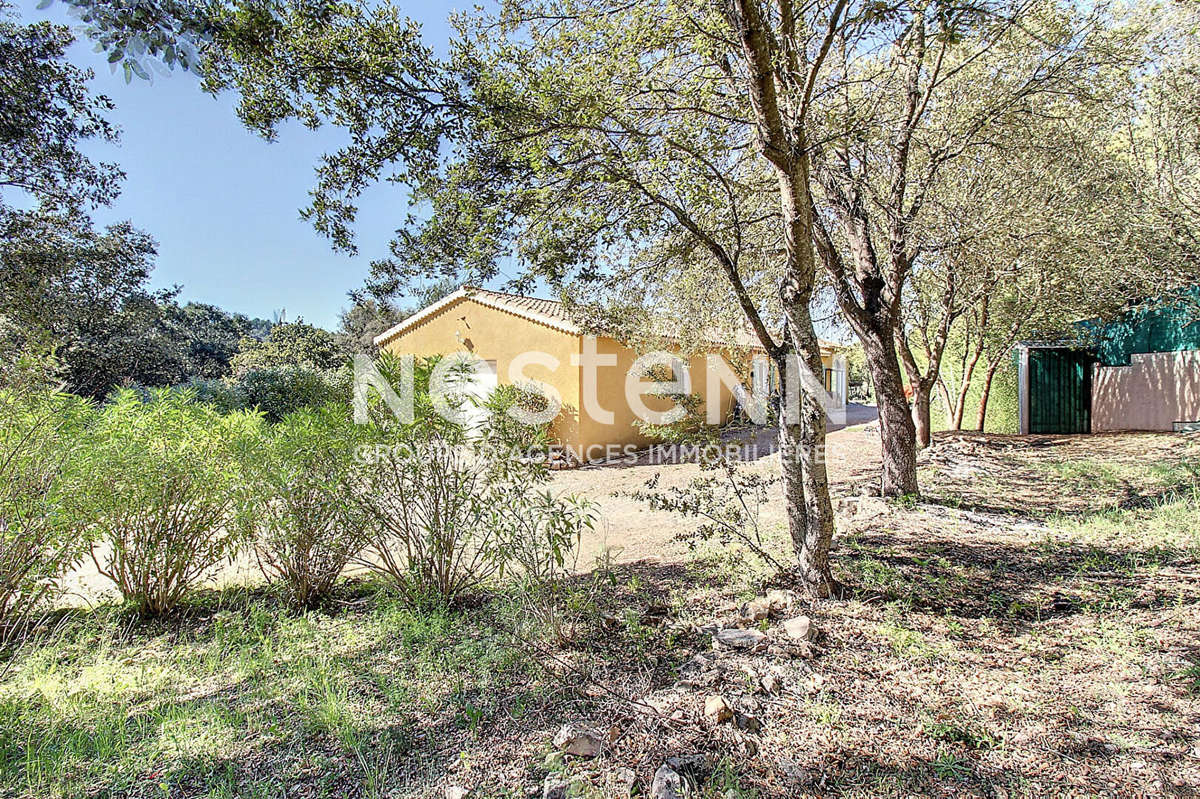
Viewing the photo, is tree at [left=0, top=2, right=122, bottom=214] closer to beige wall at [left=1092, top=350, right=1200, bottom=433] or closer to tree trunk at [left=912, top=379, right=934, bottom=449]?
tree trunk at [left=912, top=379, right=934, bottom=449]

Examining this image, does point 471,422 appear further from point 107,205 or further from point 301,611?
point 107,205

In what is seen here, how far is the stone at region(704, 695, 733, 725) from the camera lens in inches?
97.1

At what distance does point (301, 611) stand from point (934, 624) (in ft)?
15.2

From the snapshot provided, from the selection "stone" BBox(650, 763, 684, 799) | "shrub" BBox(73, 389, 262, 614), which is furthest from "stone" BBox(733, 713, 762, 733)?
"shrub" BBox(73, 389, 262, 614)

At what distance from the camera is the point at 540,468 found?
4.01m

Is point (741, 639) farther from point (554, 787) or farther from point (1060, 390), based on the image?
point (1060, 390)

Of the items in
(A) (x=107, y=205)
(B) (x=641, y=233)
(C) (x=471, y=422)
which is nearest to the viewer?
(C) (x=471, y=422)

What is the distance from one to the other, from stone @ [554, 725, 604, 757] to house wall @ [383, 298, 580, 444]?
343 inches

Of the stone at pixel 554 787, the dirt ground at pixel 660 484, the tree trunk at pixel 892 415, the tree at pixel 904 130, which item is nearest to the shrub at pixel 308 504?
the dirt ground at pixel 660 484

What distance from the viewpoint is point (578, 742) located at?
2312 mm

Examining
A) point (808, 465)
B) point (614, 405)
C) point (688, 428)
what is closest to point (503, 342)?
point (614, 405)

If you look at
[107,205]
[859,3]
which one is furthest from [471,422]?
[107,205]

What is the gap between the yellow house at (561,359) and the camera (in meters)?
11.7

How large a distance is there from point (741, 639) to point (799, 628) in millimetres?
380
